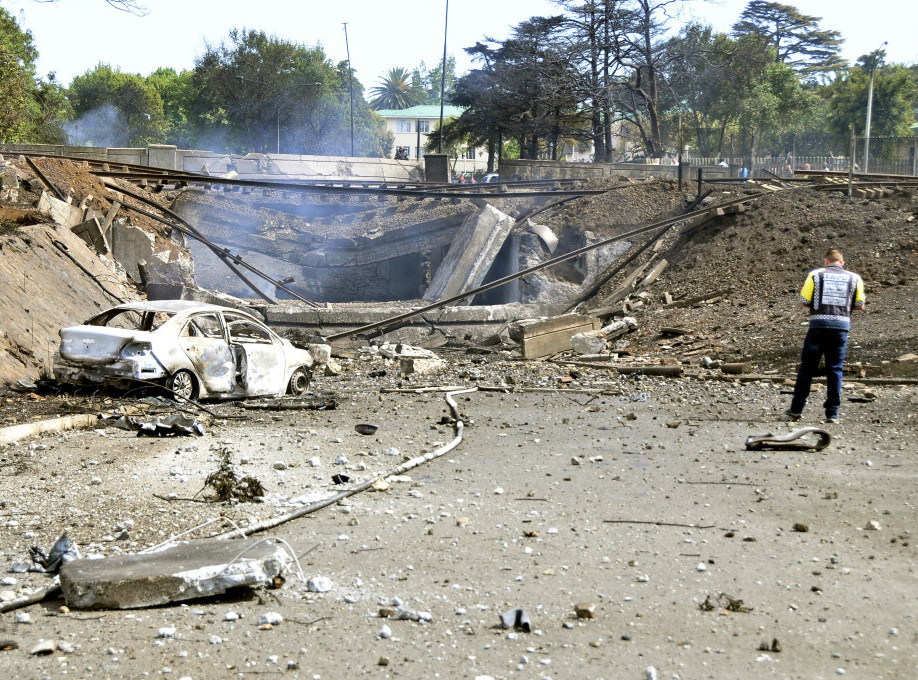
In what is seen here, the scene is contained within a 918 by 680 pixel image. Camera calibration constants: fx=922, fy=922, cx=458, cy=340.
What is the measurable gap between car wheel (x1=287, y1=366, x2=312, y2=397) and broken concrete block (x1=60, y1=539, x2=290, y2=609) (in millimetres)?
7962

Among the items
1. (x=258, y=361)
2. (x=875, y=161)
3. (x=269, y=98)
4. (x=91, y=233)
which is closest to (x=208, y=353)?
(x=258, y=361)

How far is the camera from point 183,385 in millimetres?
11281

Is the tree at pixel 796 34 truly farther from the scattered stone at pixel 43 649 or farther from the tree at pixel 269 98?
the scattered stone at pixel 43 649

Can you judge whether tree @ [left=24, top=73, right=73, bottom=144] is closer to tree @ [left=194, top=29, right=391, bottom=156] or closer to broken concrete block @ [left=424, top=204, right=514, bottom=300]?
tree @ [left=194, top=29, right=391, bottom=156]

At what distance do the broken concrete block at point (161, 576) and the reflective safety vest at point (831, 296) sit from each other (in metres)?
7.41

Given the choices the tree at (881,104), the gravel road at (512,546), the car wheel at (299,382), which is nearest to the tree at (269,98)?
the tree at (881,104)

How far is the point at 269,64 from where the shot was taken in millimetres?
70562

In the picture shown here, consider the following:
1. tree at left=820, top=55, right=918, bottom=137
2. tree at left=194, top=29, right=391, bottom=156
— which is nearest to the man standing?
tree at left=820, top=55, right=918, bottom=137

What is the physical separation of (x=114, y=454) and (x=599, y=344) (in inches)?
A: 403

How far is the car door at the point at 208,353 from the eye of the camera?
37.6ft

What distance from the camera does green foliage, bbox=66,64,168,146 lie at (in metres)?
77.2

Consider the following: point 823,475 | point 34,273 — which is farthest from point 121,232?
point 823,475

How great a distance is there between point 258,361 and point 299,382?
1066mm

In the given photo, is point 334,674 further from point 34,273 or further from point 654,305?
point 654,305
